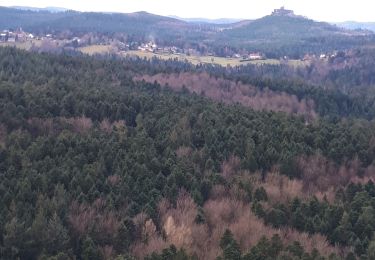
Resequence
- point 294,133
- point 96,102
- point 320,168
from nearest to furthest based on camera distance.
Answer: point 320,168 < point 294,133 < point 96,102

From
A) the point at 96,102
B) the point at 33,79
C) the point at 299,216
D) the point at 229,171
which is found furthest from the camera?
the point at 33,79

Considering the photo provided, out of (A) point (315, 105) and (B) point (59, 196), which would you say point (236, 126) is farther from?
(A) point (315, 105)

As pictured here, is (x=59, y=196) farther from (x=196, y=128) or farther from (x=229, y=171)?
(x=196, y=128)

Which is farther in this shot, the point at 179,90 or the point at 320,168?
the point at 179,90

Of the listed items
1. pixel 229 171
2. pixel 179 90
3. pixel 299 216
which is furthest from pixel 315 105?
pixel 299 216

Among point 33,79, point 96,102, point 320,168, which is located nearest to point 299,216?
point 320,168

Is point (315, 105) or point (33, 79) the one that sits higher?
point (33, 79)
